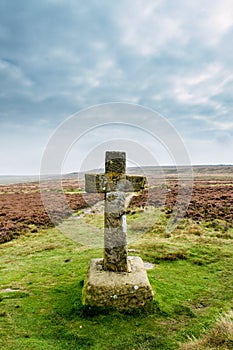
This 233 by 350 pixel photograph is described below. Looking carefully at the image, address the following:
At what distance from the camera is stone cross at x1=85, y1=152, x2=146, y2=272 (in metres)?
7.23

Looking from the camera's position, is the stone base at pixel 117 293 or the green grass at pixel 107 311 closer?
the green grass at pixel 107 311

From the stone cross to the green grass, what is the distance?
4.19 feet

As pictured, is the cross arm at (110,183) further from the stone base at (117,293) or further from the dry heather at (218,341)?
the dry heather at (218,341)

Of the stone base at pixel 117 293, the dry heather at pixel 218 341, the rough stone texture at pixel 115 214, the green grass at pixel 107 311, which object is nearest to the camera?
the dry heather at pixel 218 341

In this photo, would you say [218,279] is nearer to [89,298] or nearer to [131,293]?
[131,293]

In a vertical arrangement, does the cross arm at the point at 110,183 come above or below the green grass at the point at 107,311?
above

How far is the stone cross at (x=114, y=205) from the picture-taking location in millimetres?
7234

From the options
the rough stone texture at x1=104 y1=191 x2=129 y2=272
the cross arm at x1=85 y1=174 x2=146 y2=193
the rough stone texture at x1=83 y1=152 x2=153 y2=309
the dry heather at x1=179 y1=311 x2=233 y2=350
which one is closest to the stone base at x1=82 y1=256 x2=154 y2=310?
the rough stone texture at x1=83 y1=152 x2=153 y2=309

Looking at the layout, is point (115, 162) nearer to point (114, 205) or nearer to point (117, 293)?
point (114, 205)

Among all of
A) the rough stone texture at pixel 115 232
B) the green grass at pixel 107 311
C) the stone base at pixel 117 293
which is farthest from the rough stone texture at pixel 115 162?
the green grass at pixel 107 311

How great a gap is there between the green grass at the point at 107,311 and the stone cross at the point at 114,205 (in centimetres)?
128

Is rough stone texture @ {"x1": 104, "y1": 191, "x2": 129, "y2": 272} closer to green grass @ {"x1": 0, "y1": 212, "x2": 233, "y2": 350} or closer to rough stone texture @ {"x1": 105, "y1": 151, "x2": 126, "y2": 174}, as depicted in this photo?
rough stone texture @ {"x1": 105, "y1": 151, "x2": 126, "y2": 174}

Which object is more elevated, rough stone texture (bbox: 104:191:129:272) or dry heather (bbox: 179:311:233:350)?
rough stone texture (bbox: 104:191:129:272)

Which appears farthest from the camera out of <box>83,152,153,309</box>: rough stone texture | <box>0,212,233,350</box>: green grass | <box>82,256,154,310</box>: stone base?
<box>83,152,153,309</box>: rough stone texture
